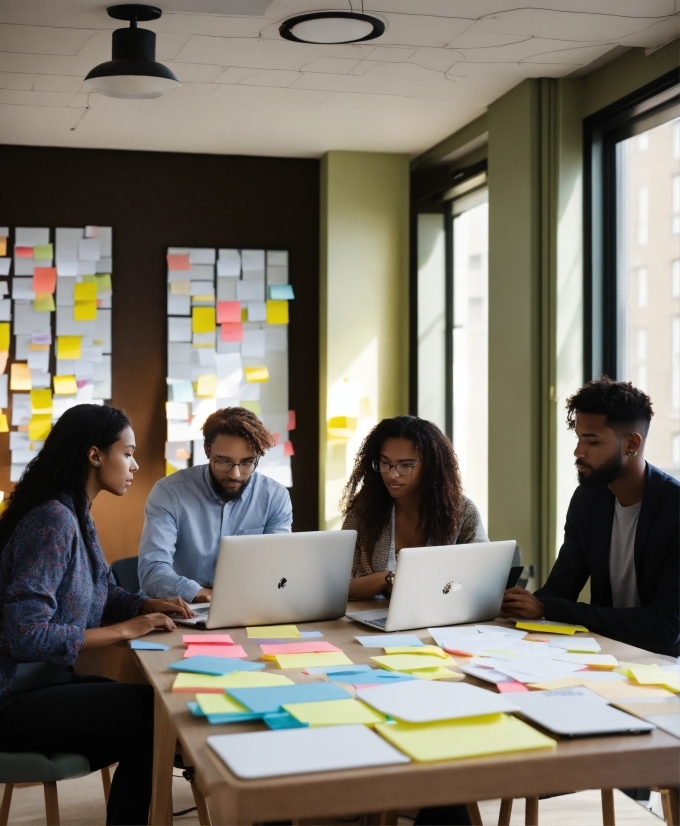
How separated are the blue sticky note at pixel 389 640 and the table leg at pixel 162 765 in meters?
0.53

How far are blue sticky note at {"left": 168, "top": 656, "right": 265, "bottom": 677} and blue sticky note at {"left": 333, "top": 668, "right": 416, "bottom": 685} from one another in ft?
0.64

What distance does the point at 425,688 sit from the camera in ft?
5.88

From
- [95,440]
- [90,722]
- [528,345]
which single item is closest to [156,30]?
[95,440]

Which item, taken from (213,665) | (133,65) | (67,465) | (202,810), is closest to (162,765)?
(213,665)

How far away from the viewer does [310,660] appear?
2070mm

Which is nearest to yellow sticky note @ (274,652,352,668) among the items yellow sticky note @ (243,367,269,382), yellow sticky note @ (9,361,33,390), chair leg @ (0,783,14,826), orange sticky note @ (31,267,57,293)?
chair leg @ (0,783,14,826)

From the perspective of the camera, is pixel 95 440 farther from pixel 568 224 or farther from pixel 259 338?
pixel 259 338

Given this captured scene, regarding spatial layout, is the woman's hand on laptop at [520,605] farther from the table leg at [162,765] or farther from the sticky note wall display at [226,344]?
the sticky note wall display at [226,344]

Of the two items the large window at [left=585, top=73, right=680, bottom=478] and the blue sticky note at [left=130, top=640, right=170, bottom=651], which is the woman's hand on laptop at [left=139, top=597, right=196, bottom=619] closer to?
the blue sticky note at [left=130, top=640, right=170, bottom=651]

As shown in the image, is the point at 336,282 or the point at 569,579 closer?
the point at 569,579

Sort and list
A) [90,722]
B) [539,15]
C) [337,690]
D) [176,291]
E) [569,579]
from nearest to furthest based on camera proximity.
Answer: [337,690], [90,722], [569,579], [539,15], [176,291]

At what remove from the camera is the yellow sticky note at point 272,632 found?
7.57 ft

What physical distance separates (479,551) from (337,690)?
2.50 ft

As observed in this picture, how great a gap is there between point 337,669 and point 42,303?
3232mm
